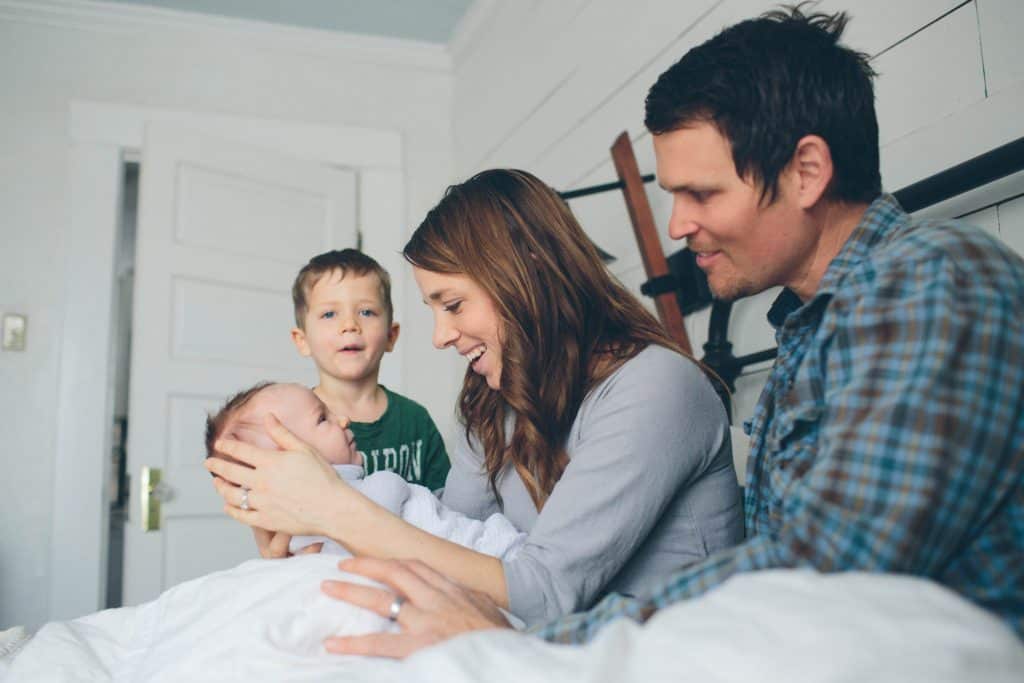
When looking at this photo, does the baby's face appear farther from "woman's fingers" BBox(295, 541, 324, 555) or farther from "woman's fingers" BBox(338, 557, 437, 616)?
"woman's fingers" BBox(338, 557, 437, 616)

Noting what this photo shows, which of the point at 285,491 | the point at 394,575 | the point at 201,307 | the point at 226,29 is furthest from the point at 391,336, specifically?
the point at 226,29

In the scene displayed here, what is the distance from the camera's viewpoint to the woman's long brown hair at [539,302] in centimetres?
131

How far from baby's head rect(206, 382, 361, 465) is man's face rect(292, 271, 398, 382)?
0.59 meters

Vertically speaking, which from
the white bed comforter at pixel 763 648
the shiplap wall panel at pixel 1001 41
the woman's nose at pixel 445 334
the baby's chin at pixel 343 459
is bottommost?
the white bed comforter at pixel 763 648

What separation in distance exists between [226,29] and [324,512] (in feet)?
9.81

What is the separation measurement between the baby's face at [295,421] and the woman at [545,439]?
151mm

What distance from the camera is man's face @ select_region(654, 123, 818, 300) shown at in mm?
1135

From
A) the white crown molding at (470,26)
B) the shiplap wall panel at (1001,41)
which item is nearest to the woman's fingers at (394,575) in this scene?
the shiplap wall panel at (1001,41)

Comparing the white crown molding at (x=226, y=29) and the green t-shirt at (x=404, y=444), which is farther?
the white crown molding at (x=226, y=29)

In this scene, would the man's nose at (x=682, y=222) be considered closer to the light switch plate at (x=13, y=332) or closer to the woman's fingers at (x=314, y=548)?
the woman's fingers at (x=314, y=548)

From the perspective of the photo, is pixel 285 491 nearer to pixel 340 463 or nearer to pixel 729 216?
pixel 340 463

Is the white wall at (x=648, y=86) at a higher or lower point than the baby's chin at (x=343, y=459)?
higher

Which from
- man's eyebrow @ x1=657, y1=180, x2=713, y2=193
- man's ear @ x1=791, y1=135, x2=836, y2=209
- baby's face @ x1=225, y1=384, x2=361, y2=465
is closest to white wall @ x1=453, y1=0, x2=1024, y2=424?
man's ear @ x1=791, y1=135, x2=836, y2=209

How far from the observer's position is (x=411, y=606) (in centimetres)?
91
